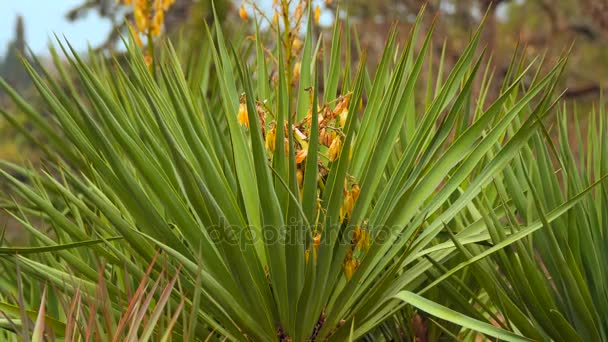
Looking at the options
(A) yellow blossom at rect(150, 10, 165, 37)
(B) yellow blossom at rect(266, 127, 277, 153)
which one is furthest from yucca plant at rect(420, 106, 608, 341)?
(A) yellow blossom at rect(150, 10, 165, 37)

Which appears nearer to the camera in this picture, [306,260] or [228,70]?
[306,260]

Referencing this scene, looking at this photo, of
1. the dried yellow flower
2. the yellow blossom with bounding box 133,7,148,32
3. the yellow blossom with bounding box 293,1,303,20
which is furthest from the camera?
the yellow blossom with bounding box 133,7,148,32

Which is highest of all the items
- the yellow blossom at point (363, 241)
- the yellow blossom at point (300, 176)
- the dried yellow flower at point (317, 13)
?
the dried yellow flower at point (317, 13)

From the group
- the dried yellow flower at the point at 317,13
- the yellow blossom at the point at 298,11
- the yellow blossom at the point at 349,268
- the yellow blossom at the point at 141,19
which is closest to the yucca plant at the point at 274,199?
the yellow blossom at the point at 349,268

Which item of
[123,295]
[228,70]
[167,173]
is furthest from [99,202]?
[228,70]

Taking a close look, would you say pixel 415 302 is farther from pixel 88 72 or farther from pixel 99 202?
pixel 88 72

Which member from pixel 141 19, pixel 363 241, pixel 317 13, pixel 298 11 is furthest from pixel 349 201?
pixel 141 19

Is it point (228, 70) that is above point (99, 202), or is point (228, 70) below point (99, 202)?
above

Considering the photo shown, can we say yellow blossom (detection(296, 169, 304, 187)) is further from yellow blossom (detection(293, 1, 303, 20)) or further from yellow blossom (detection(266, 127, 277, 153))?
yellow blossom (detection(293, 1, 303, 20))

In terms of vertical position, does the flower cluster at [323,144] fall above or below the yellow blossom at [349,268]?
above
